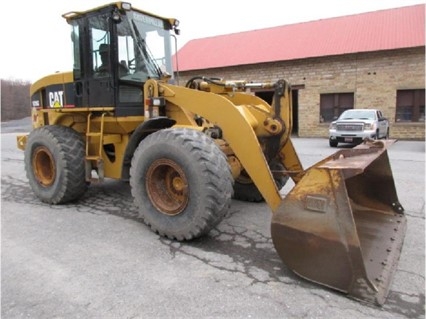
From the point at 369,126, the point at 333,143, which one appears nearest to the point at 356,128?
the point at 369,126

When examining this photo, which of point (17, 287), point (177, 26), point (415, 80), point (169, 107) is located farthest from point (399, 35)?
point (17, 287)

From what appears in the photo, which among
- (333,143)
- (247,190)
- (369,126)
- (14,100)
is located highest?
(14,100)

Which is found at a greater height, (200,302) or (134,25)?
(134,25)

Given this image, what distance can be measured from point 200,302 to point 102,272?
3.57 ft

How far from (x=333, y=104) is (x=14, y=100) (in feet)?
119

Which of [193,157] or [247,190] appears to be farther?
[247,190]

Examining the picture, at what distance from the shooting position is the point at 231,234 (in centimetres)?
448

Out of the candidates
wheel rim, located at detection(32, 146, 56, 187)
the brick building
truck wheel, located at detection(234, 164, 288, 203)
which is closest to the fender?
truck wheel, located at detection(234, 164, 288, 203)

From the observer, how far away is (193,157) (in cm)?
390

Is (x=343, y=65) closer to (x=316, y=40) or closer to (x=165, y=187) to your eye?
(x=316, y=40)

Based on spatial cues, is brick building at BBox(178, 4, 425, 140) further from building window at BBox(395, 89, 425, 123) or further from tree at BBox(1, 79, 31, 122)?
tree at BBox(1, 79, 31, 122)

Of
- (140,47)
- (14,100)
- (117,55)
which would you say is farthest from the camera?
A: (14,100)

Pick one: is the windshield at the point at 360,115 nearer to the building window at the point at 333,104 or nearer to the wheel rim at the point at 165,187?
the building window at the point at 333,104

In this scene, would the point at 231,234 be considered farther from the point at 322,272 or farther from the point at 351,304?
the point at 351,304
